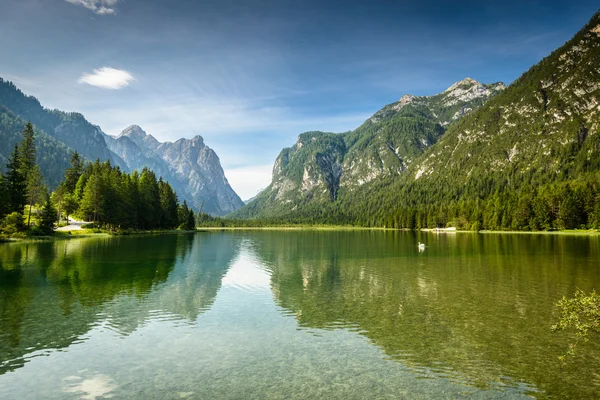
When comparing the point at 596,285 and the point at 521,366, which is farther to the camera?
the point at 596,285

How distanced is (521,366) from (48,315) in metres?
29.0

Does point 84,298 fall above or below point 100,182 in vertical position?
below

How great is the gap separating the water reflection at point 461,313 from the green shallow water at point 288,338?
0.12m

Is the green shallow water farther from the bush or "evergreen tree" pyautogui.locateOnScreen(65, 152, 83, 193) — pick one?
"evergreen tree" pyautogui.locateOnScreen(65, 152, 83, 193)

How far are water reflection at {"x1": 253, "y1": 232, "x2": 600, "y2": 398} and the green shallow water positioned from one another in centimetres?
12

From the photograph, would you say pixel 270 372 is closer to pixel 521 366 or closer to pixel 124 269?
pixel 521 366

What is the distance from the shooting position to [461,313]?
26.6 m

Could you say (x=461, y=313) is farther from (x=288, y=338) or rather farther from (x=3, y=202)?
(x=3, y=202)

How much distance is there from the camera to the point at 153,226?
158 meters

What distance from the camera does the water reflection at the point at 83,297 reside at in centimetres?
2086

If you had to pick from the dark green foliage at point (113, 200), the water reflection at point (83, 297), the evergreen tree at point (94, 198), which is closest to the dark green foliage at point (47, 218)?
the evergreen tree at point (94, 198)

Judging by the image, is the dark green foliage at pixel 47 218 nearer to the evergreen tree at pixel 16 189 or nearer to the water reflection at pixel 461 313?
the evergreen tree at pixel 16 189

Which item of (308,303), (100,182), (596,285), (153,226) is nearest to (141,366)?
(308,303)

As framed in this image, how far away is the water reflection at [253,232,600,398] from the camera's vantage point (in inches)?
646
